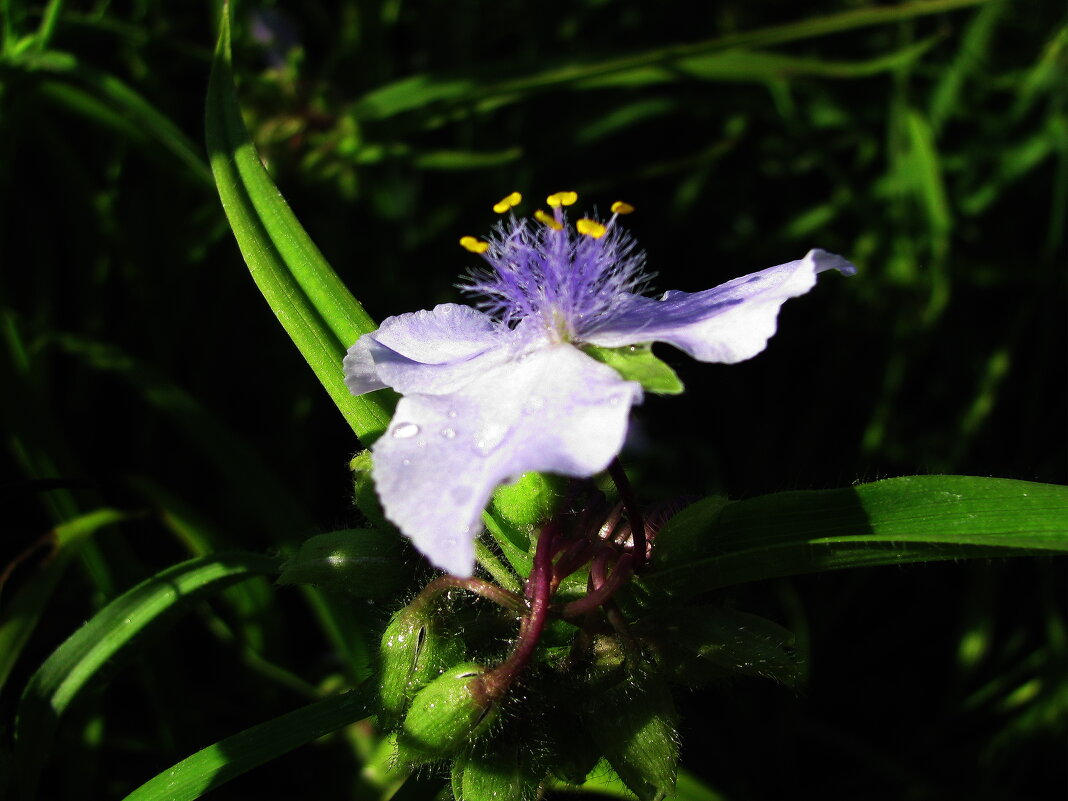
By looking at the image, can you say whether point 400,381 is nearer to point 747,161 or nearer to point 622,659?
point 622,659

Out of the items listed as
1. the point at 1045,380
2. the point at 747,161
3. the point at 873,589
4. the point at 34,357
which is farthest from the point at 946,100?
the point at 34,357

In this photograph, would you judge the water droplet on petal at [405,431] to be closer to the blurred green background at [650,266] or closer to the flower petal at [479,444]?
the flower petal at [479,444]

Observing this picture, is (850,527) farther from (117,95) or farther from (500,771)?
(117,95)

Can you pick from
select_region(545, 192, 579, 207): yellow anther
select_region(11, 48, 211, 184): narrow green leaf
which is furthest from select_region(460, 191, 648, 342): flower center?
select_region(11, 48, 211, 184): narrow green leaf

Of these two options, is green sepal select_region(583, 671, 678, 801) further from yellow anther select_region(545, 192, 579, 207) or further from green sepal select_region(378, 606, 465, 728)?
yellow anther select_region(545, 192, 579, 207)

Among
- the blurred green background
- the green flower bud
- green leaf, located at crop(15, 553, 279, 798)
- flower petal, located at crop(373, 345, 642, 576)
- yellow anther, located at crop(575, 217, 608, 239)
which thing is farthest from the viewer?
the blurred green background

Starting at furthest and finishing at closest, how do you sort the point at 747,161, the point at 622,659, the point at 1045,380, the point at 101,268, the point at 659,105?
1. the point at 747,161
2. the point at 1045,380
3. the point at 659,105
4. the point at 101,268
5. the point at 622,659
